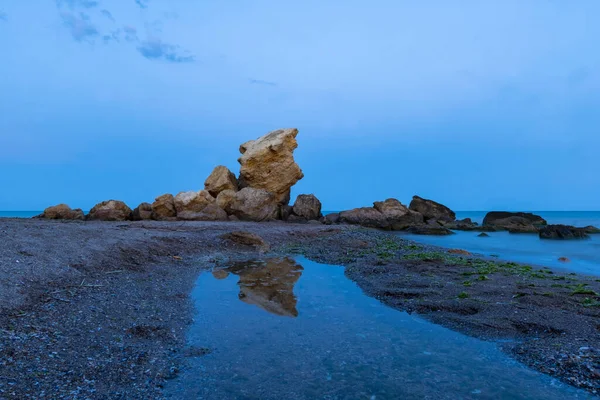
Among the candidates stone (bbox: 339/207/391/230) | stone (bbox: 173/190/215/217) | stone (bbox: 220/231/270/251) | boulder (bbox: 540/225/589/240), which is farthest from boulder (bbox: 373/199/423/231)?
stone (bbox: 220/231/270/251)

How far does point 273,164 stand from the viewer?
40062mm

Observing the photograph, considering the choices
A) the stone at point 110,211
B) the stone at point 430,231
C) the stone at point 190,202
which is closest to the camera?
the stone at point 110,211

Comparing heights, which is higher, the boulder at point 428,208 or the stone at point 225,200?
the boulder at point 428,208

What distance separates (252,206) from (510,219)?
35.2 m

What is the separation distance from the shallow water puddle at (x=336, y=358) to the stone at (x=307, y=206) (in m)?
28.8

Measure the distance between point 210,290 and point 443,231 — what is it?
→ 106ft

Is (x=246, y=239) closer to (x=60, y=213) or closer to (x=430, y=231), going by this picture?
(x=60, y=213)

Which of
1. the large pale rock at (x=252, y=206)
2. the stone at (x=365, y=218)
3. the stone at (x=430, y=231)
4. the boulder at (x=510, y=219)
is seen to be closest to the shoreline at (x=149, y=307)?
the large pale rock at (x=252, y=206)

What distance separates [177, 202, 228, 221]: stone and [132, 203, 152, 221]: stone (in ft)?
8.93

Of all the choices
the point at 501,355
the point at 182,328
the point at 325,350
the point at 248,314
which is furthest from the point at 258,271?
the point at 501,355

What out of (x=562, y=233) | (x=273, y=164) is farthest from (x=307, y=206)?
(x=562, y=233)

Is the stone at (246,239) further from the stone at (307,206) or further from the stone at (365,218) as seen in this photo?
the stone at (365,218)

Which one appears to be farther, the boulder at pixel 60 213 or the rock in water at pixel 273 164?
the rock in water at pixel 273 164

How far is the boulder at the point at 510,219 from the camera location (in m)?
50.7
